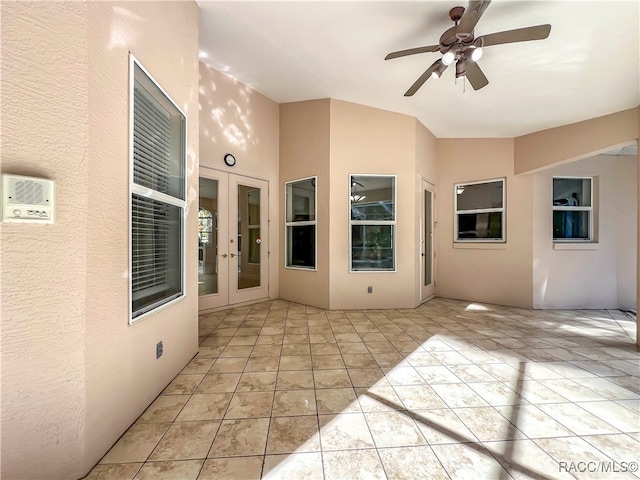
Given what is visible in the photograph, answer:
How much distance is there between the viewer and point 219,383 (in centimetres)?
206

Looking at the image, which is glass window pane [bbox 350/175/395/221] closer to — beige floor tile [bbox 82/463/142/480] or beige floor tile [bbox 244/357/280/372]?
beige floor tile [bbox 244/357/280/372]

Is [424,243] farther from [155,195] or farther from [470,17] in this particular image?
[155,195]

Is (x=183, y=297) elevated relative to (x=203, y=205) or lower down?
lower down

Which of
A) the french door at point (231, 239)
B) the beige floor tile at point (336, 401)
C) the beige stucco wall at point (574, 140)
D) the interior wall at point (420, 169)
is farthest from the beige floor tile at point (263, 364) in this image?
the beige stucco wall at point (574, 140)

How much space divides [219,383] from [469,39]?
3.51 meters

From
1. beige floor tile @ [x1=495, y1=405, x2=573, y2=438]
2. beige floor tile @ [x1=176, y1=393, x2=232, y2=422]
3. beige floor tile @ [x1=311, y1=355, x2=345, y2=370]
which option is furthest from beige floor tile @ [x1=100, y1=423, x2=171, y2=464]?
beige floor tile @ [x1=495, y1=405, x2=573, y2=438]

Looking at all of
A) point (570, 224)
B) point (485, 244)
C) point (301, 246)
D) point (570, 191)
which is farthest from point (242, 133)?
point (570, 224)

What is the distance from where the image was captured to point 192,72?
238cm

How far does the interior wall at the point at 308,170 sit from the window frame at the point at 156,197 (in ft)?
7.51

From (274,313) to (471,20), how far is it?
3.93 metres

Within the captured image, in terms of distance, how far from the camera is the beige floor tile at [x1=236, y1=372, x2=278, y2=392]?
1.99m

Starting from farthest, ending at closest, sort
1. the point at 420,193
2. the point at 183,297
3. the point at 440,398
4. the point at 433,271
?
the point at 433,271 < the point at 420,193 < the point at 183,297 < the point at 440,398

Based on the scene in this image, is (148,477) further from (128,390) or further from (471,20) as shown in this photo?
(471,20)

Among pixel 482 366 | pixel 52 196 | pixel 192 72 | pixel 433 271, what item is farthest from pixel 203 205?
pixel 433 271
